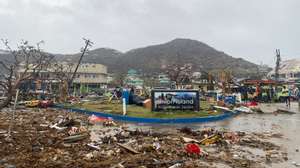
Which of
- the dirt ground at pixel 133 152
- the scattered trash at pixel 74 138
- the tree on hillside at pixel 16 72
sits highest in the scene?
the tree on hillside at pixel 16 72

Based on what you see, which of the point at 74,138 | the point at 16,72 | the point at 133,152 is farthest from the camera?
the point at 16,72

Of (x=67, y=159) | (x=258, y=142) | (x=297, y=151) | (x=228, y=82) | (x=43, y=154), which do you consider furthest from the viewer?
(x=228, y=82)

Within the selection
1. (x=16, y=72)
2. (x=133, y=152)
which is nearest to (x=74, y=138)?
(x=133, y=152)

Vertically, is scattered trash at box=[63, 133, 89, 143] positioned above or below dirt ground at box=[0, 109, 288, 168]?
above

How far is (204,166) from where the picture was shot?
7914 mm

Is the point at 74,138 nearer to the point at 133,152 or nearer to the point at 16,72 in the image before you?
the point at 133,152

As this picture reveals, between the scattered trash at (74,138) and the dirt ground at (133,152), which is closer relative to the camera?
the dirt ground at (133,152)

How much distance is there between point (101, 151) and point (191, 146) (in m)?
2.75

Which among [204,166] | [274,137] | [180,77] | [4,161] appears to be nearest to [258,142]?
[274,137]

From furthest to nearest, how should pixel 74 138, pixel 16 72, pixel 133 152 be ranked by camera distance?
pixel 16 72, pixel 74 138, pixel 133 152

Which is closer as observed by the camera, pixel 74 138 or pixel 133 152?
pixel 133 152

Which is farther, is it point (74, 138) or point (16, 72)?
point (16, 72)

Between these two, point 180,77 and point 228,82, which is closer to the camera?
point 228,82

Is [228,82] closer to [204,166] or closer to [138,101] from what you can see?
[138,101]
